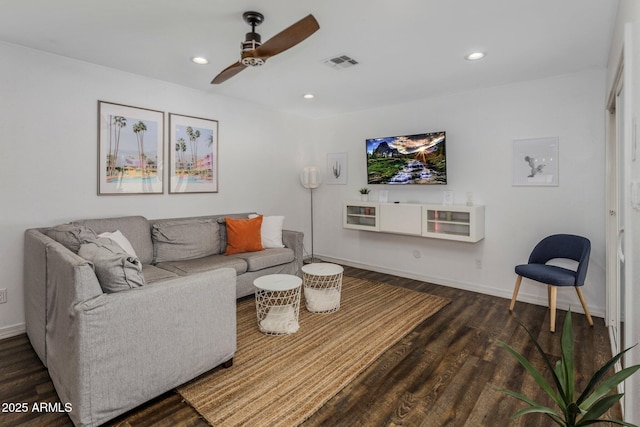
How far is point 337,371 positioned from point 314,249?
136 inches

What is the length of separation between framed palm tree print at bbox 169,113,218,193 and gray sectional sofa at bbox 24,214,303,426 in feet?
4.73

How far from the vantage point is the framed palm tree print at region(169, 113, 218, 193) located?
384cm

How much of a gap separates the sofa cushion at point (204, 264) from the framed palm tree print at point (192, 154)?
35.7 inches

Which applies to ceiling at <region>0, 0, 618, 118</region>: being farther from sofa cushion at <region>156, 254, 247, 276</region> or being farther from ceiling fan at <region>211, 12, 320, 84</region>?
sofa cushion at <region>156, 254, 247, 276</region>

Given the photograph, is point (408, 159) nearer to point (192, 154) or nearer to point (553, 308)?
point (553, 308)

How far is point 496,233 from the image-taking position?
12.7ft

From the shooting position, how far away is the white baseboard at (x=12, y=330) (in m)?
2.82

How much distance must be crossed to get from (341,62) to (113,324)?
9.00ft

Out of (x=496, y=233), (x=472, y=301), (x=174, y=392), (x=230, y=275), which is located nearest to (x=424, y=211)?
(x=496, y=233)

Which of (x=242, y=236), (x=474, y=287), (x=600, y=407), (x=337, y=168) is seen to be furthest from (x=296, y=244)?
(x=600, y=407)

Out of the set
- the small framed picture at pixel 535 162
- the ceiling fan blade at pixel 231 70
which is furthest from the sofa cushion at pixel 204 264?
the small framed picture at pixel 535 162

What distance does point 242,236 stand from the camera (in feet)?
12.6

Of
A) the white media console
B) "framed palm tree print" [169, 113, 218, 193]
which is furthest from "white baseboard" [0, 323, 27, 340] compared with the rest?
the white media console

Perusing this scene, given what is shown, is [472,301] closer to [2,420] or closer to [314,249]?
[314,249]
